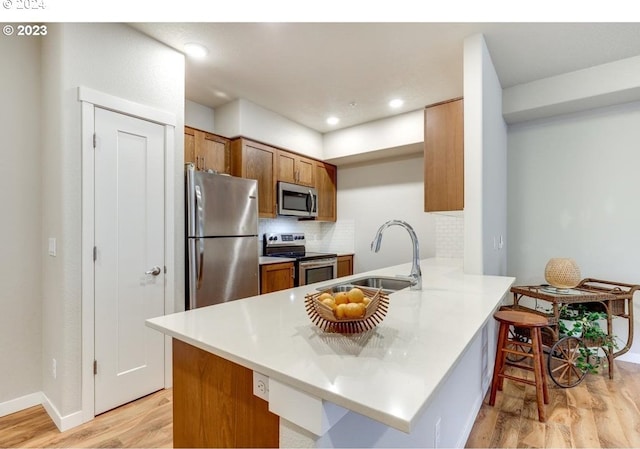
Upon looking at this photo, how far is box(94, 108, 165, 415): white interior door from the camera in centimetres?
205

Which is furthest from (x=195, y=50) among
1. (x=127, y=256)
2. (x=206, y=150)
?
(x=127, y=256)

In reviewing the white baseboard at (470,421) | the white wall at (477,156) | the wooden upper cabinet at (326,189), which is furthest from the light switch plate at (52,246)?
the wooden upper cabinet at (326,189)

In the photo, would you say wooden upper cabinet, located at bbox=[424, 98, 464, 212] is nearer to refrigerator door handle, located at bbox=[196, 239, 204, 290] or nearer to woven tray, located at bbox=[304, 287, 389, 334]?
woven tray, located at bbox=[304, 287, 389, 334]

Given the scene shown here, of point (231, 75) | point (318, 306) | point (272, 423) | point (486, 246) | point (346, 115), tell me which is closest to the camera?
point (272, 423)

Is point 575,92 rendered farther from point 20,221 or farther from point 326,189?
point 20,221

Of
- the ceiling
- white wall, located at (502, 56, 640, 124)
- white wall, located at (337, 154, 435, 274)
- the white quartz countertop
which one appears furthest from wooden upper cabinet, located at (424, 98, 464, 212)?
white wall, located at (337, 154, 435, 274)

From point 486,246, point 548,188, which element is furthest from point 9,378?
point 548,188

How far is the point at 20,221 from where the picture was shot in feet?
6.98

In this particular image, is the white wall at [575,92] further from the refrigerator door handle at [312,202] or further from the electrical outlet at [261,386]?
the electrical outlet at [261,386]

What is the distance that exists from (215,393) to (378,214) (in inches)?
147

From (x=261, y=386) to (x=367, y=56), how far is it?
8.23 feet

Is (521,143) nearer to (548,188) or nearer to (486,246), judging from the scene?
(548,188)
